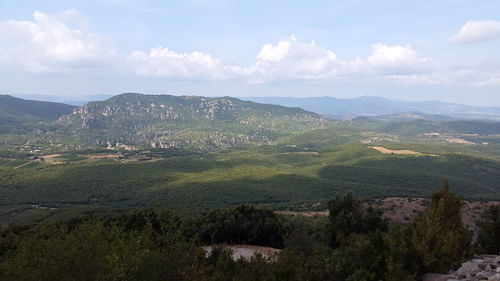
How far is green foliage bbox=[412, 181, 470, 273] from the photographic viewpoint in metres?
20.9

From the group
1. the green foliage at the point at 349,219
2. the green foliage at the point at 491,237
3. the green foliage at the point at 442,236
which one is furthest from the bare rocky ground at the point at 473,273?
the green foliage at the point at 349,219

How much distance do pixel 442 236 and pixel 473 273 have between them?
2.97m

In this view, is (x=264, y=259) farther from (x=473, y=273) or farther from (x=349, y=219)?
(x=349, y=219)

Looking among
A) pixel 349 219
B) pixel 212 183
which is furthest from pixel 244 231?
pixel 212 183

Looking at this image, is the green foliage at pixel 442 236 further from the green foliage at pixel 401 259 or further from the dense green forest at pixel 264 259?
the green foliage at pixel 401 259

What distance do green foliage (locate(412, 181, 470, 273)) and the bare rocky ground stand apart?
2.25 ft

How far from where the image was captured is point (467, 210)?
68.1 meters

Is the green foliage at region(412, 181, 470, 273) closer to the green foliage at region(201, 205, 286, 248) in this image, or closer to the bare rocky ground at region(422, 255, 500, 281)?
the bare rocky ground at region(422, 255, 500, 281)

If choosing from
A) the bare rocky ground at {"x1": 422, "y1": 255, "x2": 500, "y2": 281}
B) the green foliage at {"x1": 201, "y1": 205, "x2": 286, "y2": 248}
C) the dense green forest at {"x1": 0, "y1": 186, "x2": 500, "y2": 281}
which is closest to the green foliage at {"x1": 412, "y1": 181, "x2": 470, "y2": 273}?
the dense green forest at {"x1": 0, "y1": 186, "x2": 500, "y2": 281}

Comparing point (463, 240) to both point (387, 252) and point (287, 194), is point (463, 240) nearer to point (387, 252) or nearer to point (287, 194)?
point (387, 252)

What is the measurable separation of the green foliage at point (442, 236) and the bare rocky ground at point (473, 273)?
0.68m

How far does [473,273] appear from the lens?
19.1 m

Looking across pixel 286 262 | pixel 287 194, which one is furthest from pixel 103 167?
pixel 286 262

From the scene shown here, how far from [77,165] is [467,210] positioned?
158 m
